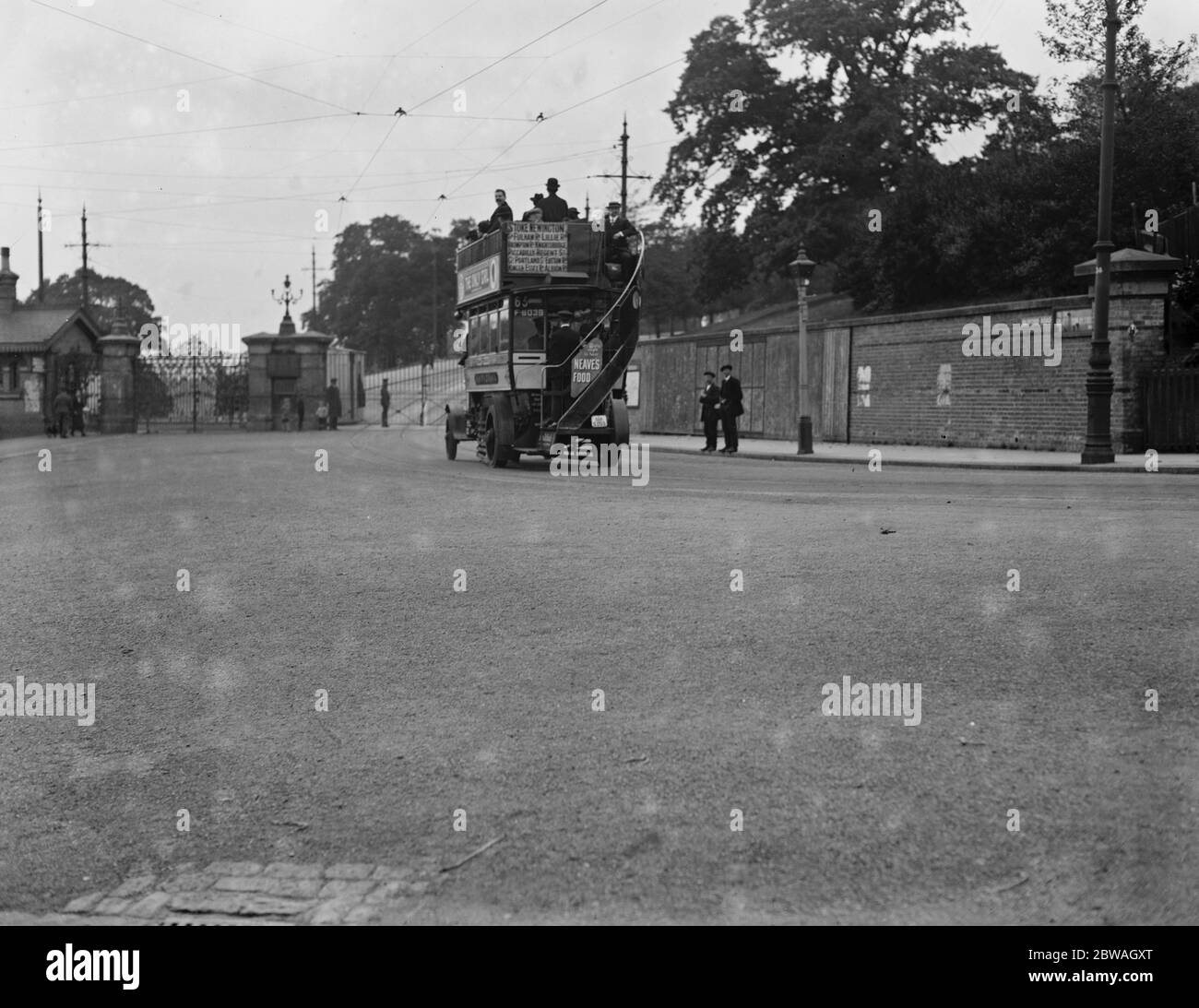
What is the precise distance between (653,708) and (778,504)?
874 cm

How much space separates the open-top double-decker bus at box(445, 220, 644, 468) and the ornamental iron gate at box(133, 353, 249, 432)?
30320mm

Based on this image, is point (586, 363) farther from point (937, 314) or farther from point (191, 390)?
point (191, 390)

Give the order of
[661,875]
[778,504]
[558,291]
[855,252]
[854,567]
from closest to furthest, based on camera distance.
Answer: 1. [661,875]
2. [854,567]
3. [778,504]
4. [558,291]
5. [855,252]

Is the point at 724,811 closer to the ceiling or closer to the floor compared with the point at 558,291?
closer to the floor

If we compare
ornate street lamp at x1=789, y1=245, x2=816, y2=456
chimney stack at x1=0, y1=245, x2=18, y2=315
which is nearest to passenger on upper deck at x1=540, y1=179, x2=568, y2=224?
ornate street lamp at x1=789, y1=245, x2=816, y2=456

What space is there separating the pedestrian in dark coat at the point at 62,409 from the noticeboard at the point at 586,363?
88.7 ft

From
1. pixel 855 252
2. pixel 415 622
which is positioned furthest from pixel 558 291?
pixel 855 252

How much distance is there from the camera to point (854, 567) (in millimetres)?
9047

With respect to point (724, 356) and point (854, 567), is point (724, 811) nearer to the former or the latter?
point (854, 567)

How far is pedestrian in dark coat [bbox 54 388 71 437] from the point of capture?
41969 mm

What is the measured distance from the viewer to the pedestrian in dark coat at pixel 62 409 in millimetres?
41969

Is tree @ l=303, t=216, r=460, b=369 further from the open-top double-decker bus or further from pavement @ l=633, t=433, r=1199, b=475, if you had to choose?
the open-top double-decker bus

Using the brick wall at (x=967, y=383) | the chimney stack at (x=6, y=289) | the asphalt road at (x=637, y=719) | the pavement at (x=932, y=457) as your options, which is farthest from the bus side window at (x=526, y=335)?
the chimney stack at (x=6, y=289)
